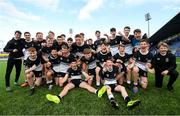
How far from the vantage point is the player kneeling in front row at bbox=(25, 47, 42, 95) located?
27.9 feet

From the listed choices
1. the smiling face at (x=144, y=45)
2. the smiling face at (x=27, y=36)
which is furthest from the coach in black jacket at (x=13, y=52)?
the smiling face at (x=144, y=45)

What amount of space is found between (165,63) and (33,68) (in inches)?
187

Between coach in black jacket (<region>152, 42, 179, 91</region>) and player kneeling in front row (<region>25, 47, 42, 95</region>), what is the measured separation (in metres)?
4.31

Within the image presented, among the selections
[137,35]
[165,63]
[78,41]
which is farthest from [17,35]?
[165,63]

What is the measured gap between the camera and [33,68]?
8.57 metres

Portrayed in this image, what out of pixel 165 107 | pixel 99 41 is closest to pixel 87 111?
pixel 165 107

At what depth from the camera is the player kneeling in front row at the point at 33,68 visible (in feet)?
27.9

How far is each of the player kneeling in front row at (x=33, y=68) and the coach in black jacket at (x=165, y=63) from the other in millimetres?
4306

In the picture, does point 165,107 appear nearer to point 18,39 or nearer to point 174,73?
point 174,73

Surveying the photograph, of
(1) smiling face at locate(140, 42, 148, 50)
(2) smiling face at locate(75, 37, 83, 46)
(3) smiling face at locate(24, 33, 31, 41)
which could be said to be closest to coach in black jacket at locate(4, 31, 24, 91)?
(3) smiling face at locate(24, 33, 31, 41)

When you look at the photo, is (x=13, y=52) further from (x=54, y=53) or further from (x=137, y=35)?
(x=137, y=35)

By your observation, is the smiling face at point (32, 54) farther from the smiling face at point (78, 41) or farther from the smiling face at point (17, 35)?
the smiling face at point (78, 41)

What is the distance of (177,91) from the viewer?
27.6 feet

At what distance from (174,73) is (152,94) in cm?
107
